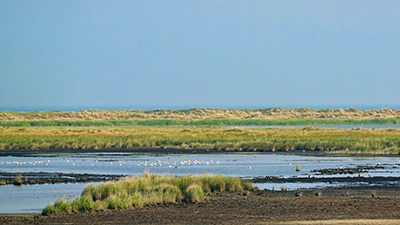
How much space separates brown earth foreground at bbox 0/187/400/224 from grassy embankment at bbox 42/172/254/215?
425 mm

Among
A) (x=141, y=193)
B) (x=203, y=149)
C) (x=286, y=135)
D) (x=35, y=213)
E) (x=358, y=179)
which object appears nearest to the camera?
(x=35, y=213)

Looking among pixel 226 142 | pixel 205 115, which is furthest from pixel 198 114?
pixel 226 142

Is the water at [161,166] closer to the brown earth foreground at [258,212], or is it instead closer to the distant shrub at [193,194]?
the brown earth foreground at [258,212]

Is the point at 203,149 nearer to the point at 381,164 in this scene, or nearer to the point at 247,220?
the point at 381,164

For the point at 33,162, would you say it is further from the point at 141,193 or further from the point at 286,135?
the point at 286,135

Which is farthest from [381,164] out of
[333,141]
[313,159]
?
[333,141]

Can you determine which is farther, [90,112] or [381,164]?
[90,112]

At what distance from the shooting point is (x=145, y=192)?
1090 inches

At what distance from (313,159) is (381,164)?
22.2 ft

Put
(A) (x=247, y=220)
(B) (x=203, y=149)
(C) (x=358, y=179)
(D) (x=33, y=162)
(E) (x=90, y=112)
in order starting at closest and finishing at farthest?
(A) (x=247, y=220)
(C) (x=358, y=179)
(D) (x=33, y=162)
(B) (x=203, y=149)
(E) (x=90, y=112)

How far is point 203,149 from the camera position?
2554 inches

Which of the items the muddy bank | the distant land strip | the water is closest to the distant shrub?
the water

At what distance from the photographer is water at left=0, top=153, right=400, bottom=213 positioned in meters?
31.7

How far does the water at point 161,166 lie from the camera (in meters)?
31.7
